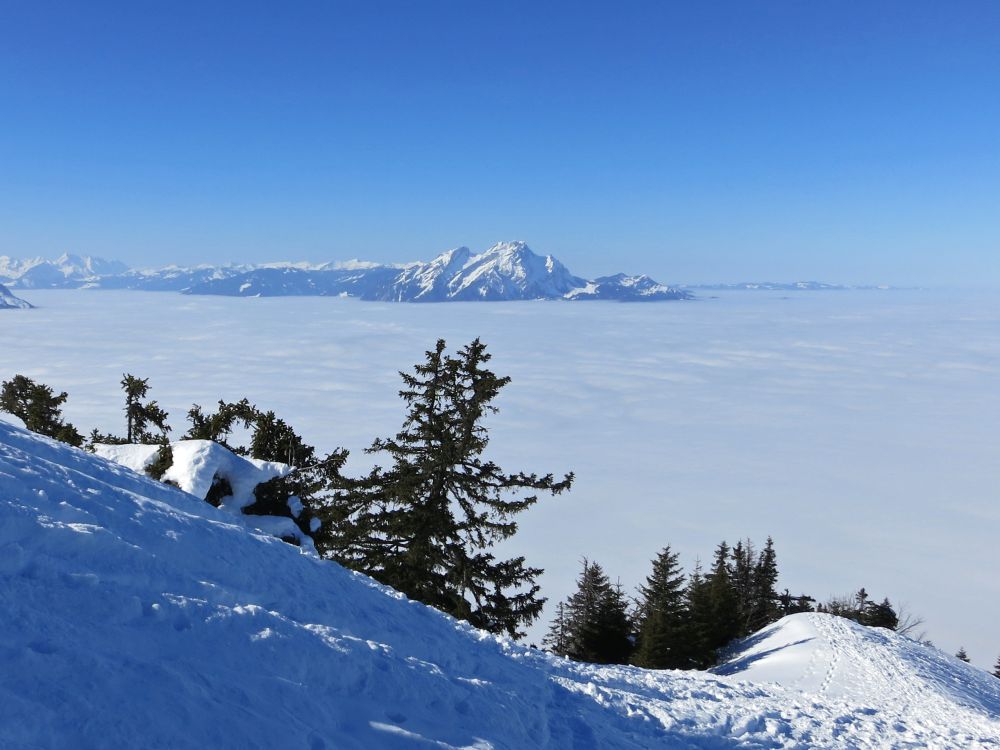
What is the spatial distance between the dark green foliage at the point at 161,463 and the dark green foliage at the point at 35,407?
8.85 m

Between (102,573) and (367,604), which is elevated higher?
(102,573)

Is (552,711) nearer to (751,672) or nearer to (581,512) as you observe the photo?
(751,672)

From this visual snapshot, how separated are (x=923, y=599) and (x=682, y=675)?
105 m

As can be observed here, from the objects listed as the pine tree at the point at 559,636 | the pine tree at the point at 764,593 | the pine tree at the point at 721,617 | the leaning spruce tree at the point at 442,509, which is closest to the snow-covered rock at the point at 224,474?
the leaning spruce tree at the point at 442,509

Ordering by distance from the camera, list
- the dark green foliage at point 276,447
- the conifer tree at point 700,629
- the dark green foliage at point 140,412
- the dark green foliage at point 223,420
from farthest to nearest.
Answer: the conifer tree at point 700,629
the dark green foliage at point 140,412
the dark green foliage at point 223,420
the dark green foliage at point 276,447

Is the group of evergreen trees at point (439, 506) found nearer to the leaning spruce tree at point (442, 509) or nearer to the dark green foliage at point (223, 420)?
the leaning spruce tree at point (442, 509)

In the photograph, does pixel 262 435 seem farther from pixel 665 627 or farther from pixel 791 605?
pixel 791 605

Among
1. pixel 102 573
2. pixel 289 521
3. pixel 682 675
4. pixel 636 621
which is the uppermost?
pixel 102 573

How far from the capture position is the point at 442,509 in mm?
18922

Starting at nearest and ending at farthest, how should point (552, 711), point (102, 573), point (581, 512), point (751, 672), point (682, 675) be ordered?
point (102, 573)
point (552, 711)
point (682, 675)
point (751, 672)
point (581, 512)

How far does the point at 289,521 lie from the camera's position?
18.2 meters

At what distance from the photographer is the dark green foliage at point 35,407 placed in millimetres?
27312

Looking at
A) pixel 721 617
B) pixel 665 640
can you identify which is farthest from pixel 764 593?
pixel 665 640

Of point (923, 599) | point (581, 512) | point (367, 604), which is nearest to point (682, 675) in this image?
point (367, 604)
